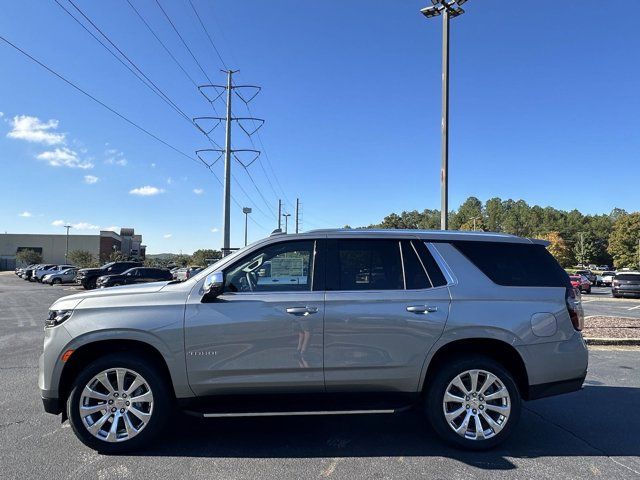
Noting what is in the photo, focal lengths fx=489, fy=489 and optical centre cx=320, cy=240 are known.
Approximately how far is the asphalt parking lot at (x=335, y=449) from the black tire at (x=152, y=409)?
9cm

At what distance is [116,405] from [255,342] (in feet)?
4.41

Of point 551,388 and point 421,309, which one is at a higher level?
point 421,309

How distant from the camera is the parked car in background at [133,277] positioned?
28.3 metres

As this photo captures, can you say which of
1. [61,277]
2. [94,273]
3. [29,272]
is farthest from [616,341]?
[29,272]

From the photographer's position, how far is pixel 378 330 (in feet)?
14.3

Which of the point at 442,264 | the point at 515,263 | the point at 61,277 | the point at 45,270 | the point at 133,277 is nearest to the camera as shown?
the point at 442,264

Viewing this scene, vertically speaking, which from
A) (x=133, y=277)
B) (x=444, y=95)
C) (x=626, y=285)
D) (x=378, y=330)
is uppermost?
(x=444, y=95)

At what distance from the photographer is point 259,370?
4.29m

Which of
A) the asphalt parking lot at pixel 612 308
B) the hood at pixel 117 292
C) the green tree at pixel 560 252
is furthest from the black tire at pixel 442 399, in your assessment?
the green tree at pixel 560 252

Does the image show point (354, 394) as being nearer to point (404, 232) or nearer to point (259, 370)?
point (259, 370)

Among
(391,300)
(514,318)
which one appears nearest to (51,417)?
(391,300)

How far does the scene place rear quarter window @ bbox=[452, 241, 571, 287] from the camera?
4668mm

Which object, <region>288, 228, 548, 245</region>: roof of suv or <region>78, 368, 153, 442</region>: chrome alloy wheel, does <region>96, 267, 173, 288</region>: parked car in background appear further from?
<region>288, 228, 548, 245</region>: roof of suv

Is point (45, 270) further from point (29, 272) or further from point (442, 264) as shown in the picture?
point (442, 264)
